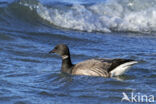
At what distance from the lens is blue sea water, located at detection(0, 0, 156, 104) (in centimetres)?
948

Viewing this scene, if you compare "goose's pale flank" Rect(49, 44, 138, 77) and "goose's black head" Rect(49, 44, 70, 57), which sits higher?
"goose's black head" Rect(49, 44, 70, 57)

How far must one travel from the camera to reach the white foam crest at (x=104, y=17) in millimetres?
16953

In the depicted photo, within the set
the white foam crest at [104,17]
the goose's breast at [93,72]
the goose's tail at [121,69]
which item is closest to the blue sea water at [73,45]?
the white foam crest at [104,17]

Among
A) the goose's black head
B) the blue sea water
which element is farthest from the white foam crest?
the goose's black head

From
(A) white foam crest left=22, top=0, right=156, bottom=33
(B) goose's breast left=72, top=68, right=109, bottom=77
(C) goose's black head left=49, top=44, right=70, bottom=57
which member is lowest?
(B) goose's breast left=72, top=68, right=109, bottom=77

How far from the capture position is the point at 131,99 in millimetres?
8930

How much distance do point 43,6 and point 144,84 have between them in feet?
27.6

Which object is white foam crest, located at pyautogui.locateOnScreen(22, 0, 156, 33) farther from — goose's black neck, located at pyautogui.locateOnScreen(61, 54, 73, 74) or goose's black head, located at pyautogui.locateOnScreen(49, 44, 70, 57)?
goose's black neck, located at pyautogui.locateOnScreen(61, 54, 73, 74)

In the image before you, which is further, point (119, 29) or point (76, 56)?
point (119, 29)

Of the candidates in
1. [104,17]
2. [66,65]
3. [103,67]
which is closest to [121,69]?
[103,67]

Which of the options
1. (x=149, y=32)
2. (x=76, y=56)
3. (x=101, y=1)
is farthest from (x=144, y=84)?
(x=101, y=1)

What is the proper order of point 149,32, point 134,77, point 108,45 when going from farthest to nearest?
point 149,32, point 108,45, point 134,77

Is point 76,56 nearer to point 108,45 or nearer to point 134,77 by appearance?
point 108,45

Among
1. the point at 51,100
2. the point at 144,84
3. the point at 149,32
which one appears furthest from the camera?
the point at 149,32
